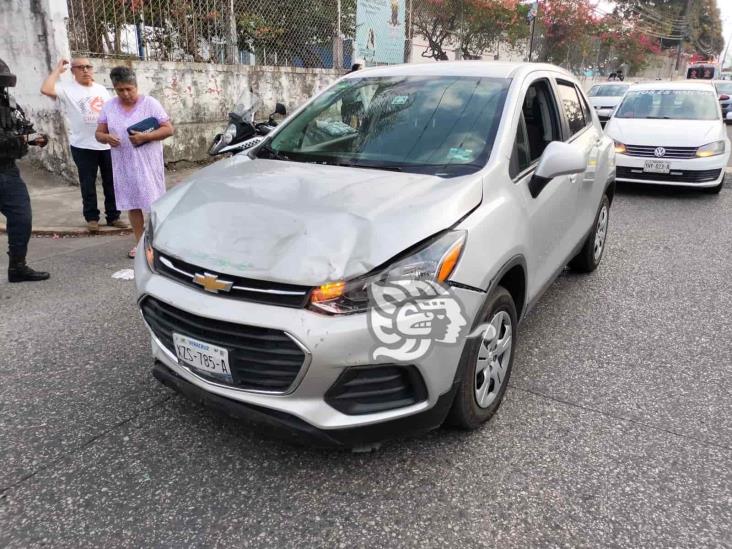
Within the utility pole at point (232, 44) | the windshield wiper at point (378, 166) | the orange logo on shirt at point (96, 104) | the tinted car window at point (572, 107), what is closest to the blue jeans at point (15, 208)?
the orange logo on shirt at point (96, 104)

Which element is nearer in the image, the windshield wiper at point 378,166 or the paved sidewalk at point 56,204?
the windshield wiper at point 378,166

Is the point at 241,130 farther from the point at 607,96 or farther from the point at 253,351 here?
the point at 607,96

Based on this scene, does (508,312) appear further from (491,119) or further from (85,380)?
(85,380)

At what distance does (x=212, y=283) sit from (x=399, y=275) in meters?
0.73

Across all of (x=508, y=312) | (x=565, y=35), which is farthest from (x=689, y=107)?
(x=565, y=35)

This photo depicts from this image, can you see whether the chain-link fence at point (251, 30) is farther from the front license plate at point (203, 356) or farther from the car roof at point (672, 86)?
the front license plate at point (203, 356)

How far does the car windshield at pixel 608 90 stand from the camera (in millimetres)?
19969

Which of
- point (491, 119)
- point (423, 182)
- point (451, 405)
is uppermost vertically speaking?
point (491, 119)

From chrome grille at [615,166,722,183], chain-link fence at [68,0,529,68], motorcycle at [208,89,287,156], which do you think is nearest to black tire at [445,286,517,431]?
motorcycle at [208,89,287,156]

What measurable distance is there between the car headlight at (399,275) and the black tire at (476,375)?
0.31m

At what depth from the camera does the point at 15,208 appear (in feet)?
A: 15.9

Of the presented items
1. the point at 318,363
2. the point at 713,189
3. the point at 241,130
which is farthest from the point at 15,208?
the point at 713,189

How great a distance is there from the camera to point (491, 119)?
3129mm

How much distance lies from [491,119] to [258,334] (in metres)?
1.77
